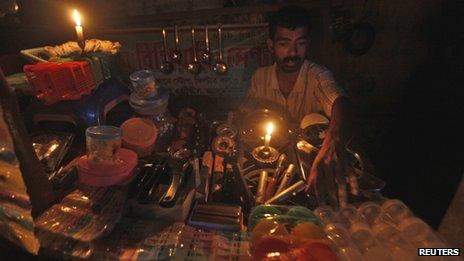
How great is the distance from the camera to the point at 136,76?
2730 millimetres

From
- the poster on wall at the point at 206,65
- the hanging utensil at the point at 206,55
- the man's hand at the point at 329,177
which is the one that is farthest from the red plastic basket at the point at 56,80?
the man's hand at the point at 329,177

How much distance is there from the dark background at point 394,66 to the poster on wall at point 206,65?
0.66ft

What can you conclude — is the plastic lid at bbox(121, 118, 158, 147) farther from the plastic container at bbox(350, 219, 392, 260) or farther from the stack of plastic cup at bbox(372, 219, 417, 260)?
the stack of plastic cup at bbox(372, 219, 417, 260)

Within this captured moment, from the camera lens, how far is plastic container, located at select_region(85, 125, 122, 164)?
6.38 ft

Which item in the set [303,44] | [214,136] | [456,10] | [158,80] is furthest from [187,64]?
[456,10]

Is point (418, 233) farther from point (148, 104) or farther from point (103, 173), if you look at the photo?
point (148, 104)

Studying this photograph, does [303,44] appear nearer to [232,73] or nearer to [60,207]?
[232,73]

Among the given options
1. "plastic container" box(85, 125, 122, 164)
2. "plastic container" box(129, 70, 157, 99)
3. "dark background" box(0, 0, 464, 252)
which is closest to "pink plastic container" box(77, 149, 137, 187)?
"plastic container" box(85, 125, 122, 164)

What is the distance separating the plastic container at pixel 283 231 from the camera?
1.40 meters

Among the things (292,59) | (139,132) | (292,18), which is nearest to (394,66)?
(292,59)

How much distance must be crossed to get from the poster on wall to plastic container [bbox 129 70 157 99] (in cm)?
96

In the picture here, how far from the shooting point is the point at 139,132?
2494 mm

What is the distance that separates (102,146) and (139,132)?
0.56m

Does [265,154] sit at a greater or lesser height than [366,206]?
greater
